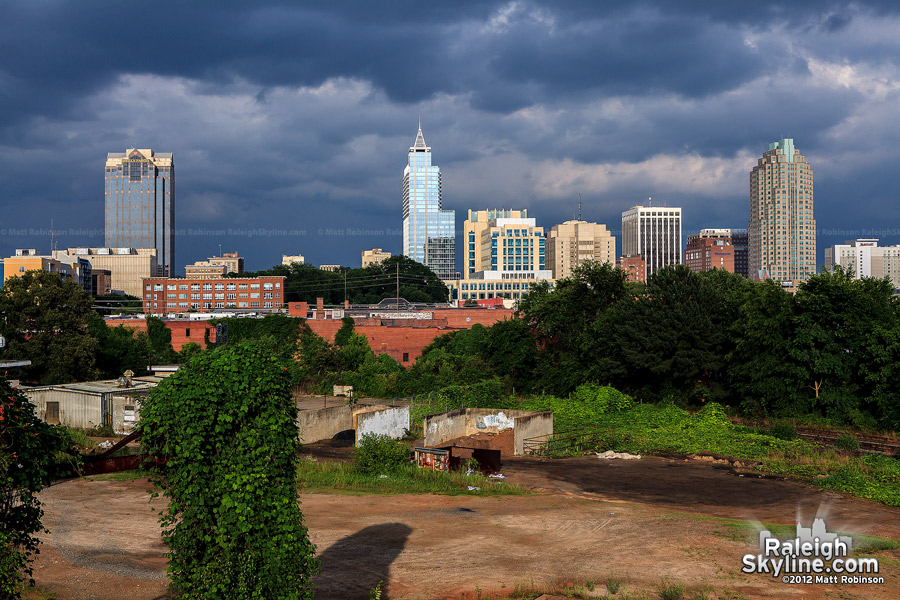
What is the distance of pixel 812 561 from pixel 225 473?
12.7m

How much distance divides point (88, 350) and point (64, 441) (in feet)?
137

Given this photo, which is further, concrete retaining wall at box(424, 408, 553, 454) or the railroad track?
concrete retaining wall at box(424, 408, 553, 454)

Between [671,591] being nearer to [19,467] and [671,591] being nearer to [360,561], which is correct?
[360,561]

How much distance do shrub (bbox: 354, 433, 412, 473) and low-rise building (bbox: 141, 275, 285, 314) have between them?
10668 centimetres

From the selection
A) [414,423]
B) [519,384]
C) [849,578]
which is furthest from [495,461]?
[519,384]

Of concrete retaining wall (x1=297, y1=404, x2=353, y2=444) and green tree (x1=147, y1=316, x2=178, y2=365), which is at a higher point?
green tree (x1=147, y1=316, x2=178, y2=365)

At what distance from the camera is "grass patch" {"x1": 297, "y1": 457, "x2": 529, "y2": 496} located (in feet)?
72.5

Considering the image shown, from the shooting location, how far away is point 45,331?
44844 millimetres

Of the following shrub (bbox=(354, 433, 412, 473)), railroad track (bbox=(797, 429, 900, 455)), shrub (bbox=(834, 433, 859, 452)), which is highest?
shrub (bbox=(354, 433, 412, 473))

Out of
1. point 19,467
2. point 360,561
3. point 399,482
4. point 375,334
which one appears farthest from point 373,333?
point 19,467

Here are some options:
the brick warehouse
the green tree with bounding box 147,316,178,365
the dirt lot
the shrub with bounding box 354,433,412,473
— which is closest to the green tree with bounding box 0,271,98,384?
the green tree with bounding box 147,316,178,365

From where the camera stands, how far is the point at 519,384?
52375 millimetres

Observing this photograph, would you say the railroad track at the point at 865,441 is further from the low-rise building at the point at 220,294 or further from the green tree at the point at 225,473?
the low-rise building at the point at 220,294

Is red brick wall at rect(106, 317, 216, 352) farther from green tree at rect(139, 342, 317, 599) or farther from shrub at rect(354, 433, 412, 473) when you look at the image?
green tree at rect(139, 342, 317, 599)
